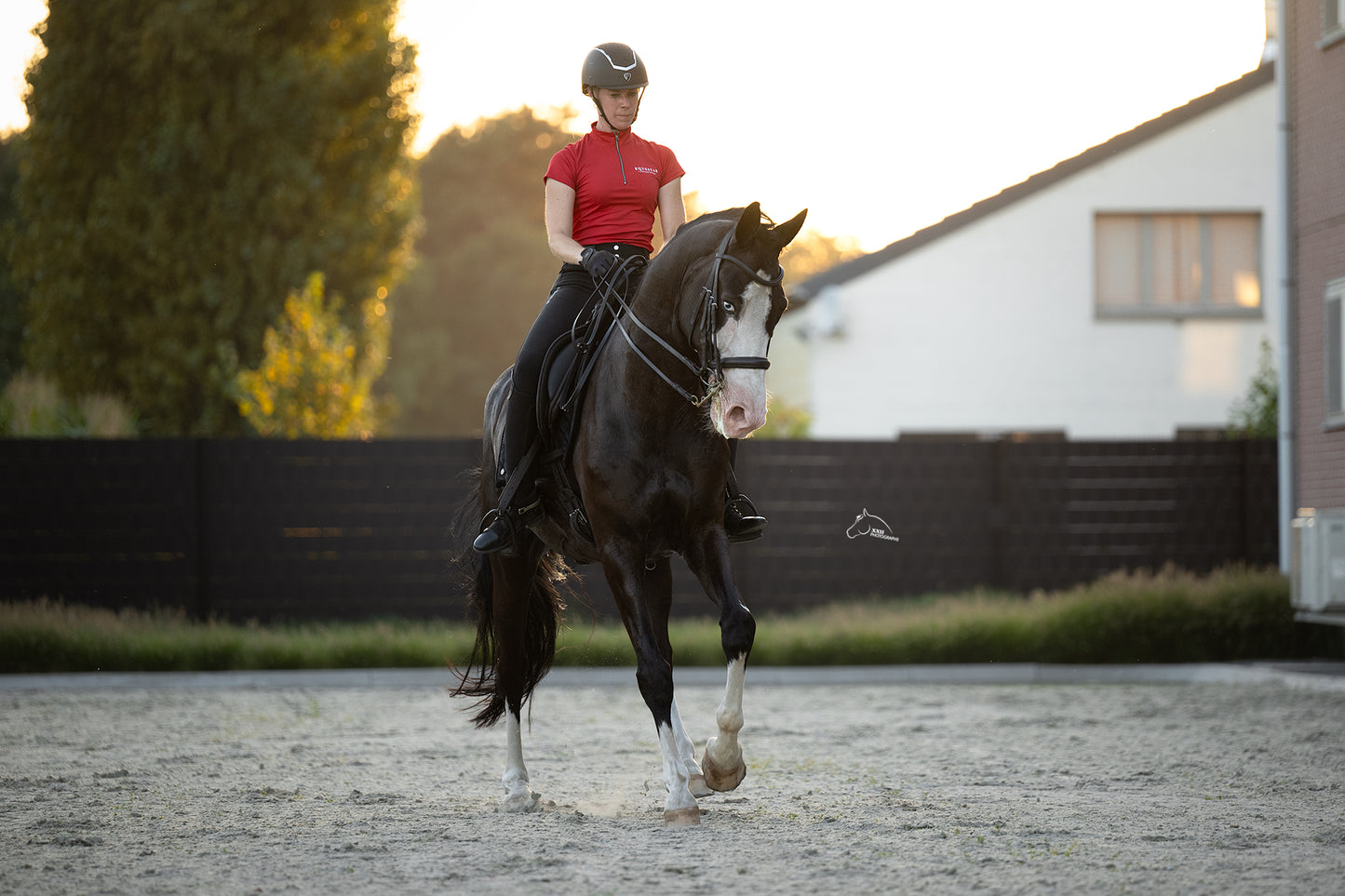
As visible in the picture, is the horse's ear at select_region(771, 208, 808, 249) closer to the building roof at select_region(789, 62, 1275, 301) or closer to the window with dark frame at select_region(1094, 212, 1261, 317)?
the building roof at select_region(789, 62, 1275, 301)

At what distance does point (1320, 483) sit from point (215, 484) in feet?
39.6

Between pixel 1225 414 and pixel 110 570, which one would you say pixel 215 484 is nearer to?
pixel 110 570

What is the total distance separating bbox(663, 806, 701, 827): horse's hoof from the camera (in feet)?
20.0

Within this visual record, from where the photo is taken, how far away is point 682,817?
20.1 feet

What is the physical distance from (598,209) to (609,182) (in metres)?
0.15

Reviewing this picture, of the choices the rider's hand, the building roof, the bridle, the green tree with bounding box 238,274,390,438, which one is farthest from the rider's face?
the building roof

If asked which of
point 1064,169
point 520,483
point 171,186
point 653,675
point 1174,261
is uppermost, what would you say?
point 171,186

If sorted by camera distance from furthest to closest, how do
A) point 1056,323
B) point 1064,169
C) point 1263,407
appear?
point 1056,323, point 1064,169, point 1263,407

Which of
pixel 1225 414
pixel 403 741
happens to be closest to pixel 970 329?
pixel 1225 414

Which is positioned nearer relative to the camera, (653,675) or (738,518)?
(653,675)

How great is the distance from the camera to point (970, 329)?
24.2m

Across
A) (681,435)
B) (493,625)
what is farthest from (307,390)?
(681,435)

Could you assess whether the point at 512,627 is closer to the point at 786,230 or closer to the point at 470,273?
the point at 786,230

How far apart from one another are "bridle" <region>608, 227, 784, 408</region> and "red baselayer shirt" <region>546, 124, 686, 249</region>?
2.95 ft
